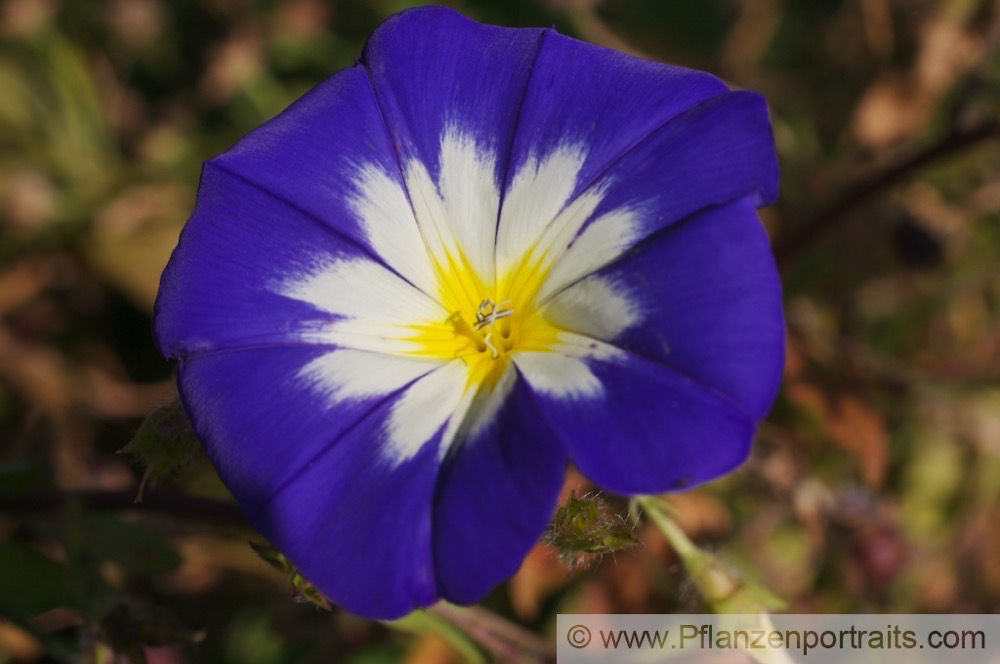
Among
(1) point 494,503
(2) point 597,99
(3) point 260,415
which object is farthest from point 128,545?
(2) point 597,99

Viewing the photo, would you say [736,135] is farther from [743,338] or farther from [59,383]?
[59,383]

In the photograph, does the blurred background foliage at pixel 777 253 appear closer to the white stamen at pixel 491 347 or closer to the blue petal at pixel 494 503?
the white stamen at pixel 491 347

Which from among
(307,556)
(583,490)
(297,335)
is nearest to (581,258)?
(297,335)

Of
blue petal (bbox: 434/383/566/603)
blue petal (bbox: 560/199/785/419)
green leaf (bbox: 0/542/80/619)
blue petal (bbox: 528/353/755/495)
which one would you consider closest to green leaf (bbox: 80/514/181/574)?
green leaf (bbox: 0/542/80/619)

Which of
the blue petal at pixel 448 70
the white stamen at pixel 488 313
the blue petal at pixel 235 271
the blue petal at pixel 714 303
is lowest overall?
the white stamen at pixel 488 313

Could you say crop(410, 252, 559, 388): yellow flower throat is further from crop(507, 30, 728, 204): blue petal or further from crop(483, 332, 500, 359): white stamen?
crop(507, 30, 728, 204): blue petal

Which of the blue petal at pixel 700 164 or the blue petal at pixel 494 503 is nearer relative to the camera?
the blue petal at pixel 494 503

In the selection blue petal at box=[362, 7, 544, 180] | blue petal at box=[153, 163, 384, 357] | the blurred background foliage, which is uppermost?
blue petal at box=[362, 7, 544, 180]

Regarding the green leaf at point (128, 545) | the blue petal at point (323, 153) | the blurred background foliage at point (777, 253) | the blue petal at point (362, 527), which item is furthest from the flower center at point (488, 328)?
the blurred background foliage at point (777, 253)
